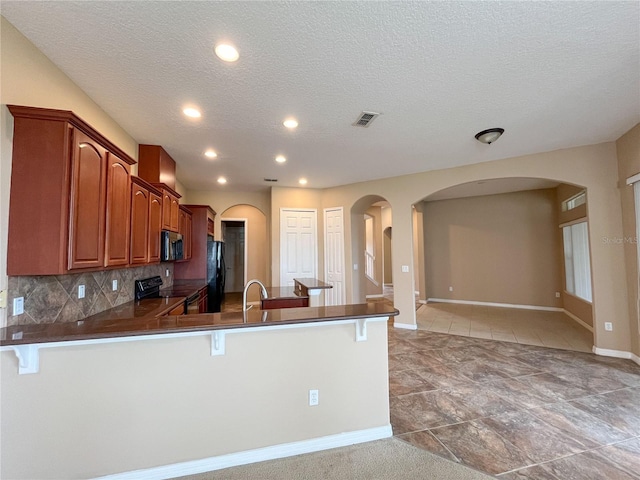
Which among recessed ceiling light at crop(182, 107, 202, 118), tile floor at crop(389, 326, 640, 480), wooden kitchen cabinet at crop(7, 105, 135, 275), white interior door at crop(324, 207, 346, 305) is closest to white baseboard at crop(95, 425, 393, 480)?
tile floor at crop(389, 326, 640, 480)

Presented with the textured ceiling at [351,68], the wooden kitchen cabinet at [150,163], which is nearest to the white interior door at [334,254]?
the textured ceiling at [351,68]

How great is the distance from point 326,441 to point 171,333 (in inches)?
53.3

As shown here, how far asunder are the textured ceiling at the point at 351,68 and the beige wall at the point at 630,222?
20 cm

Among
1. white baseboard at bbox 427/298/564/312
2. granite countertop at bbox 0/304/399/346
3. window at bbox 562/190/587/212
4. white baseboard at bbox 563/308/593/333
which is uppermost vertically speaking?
window at bbox 562/190/587/212

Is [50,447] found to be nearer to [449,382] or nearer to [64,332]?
[64,332]

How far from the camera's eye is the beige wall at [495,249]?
6523 mm

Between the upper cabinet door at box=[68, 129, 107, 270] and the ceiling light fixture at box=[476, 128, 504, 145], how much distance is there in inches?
154

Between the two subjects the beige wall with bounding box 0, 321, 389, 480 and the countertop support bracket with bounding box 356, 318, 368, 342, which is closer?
the beige wall with bounding box 0, 321, 389, 480

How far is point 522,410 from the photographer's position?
252 centimetres

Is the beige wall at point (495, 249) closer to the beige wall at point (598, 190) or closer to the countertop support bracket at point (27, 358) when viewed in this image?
the beige wall at point (598, 190)

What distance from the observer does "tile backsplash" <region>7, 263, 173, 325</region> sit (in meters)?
1.83

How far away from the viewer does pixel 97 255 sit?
212 cm

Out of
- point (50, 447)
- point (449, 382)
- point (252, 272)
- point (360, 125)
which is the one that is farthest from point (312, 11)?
point (252, 272)

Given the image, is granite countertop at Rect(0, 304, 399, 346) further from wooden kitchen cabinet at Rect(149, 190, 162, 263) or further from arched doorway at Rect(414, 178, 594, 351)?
arched doorway at Rect(414, 178, 594, 351)
